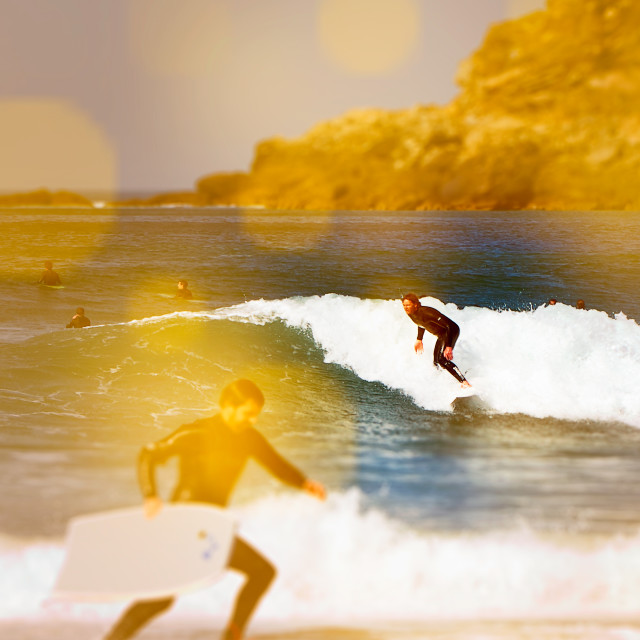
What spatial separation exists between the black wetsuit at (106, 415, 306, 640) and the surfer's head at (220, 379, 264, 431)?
83 millimetres

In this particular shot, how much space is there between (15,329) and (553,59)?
9367 centimetres

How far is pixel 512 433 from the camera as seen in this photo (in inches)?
375

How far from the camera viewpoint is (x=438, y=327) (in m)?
10.1

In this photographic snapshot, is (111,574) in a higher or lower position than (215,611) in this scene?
higher

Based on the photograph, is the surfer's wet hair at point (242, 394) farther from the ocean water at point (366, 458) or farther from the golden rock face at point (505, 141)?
the golden rock face at point (505, 141)

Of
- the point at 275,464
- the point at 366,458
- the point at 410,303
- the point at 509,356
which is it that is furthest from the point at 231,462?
the point at 509,356

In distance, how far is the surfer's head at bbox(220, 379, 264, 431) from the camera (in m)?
4.01

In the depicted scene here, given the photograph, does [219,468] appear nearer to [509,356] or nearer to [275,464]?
[275,464]

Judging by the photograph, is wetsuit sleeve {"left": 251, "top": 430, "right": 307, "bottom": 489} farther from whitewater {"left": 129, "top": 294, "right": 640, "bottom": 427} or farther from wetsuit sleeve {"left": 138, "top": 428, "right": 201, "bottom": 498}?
whitewater {"left": 129, "top": 294, "right": 640, "bottom": 427}

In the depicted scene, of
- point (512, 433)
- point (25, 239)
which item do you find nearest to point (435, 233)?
point (25, 239)

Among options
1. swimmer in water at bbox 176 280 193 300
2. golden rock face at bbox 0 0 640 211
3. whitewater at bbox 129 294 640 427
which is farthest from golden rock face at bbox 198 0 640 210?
whitewater at bbox 129 294 640 427

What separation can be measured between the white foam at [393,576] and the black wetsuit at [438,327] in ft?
14.1

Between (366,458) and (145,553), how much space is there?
15.6 ft

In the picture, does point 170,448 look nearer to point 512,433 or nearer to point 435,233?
point 512,433
